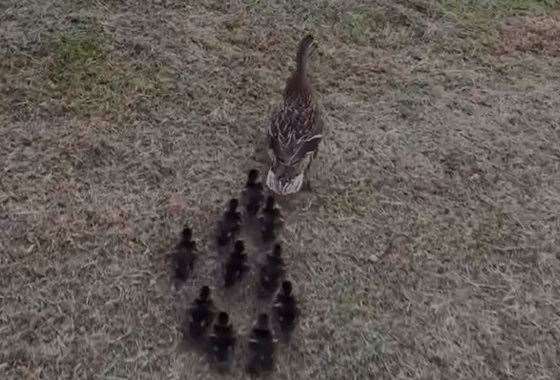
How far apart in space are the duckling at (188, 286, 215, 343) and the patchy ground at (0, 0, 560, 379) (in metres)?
0.18

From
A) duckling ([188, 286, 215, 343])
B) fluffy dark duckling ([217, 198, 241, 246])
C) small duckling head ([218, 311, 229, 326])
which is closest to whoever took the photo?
small duckling head ([218, 311, 229, 326])

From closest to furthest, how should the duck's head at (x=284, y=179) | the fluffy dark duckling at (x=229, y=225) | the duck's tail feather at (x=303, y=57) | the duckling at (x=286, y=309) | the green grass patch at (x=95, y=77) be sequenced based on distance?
the duckling at (x=286, y=309) < the fluffy dark duckling at (x=229, y=225) < the duck's head at (x=284, y=179) < the duck's tail feather at (x=303, y=57) < the green grass patch at (x=95, y=77)

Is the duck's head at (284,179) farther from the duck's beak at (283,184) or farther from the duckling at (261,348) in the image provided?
the duckling at (261,348)

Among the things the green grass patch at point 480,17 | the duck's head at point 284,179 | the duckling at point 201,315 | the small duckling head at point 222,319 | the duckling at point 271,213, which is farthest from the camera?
the green grass patch at point 480,17

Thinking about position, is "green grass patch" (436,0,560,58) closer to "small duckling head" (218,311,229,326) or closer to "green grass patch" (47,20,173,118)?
"green grass patch" (47,20,173,118)

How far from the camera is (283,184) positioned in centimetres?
545

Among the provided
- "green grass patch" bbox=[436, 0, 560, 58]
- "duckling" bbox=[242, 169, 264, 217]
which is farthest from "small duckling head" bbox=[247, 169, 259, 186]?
"green grass patch" bbox=[436, 0, 560, 58]

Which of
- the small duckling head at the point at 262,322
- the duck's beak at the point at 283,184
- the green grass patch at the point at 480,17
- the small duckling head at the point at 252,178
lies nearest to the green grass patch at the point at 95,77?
the small duckling head at the point at 252,178

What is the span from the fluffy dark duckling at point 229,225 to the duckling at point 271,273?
0.42 metres

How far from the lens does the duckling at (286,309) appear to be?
4.66 metres

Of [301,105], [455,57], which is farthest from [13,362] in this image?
[455,57]

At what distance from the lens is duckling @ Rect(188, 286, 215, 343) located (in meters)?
4.51

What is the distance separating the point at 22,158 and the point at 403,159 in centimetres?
363

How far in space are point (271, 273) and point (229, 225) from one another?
0.58 metres
